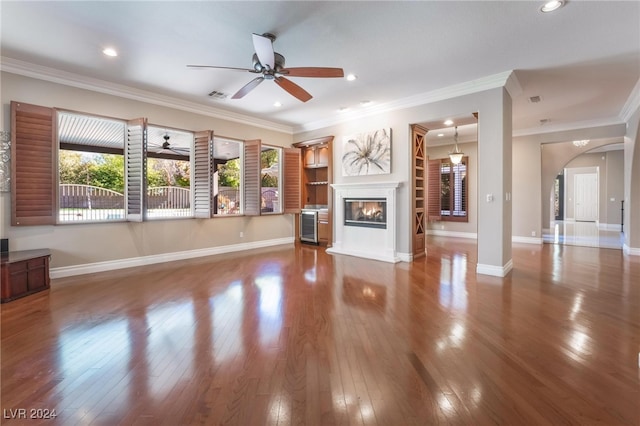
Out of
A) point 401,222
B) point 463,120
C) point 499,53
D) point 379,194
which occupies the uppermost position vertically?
point 499,53

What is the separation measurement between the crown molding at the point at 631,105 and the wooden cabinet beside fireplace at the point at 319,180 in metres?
5.47

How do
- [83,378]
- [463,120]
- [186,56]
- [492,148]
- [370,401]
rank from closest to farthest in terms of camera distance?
[370,401], [83,378], [186,56], [492,148], [463,120]

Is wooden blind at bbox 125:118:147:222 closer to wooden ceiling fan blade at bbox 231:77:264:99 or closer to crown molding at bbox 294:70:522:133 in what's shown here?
wooden ceiling fan blade at bbox 231:77:264:99

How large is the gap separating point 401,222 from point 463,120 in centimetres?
217

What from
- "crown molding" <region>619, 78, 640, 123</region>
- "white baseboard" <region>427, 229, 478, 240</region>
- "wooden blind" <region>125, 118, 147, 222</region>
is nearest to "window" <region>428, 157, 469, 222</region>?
"white baseboard" <region>427, 229, 478, 240</region>

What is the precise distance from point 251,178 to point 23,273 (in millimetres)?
4072

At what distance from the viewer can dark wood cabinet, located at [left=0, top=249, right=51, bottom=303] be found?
3.44 m

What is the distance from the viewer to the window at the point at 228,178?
6.91 metres

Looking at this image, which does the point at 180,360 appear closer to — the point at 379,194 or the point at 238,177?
the point at 379,194

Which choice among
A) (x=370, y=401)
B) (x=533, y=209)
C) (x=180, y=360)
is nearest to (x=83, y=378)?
(x=180, y=360)

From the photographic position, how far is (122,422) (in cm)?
157

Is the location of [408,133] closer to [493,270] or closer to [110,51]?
[493,270]

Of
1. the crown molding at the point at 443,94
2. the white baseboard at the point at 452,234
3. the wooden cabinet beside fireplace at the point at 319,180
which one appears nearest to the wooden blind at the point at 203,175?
the wooden cabinet beside fireplace at the point at 319,180

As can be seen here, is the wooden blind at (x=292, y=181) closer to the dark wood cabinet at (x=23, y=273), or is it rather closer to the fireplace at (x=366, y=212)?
the fireplace at (x=366, y=212)
